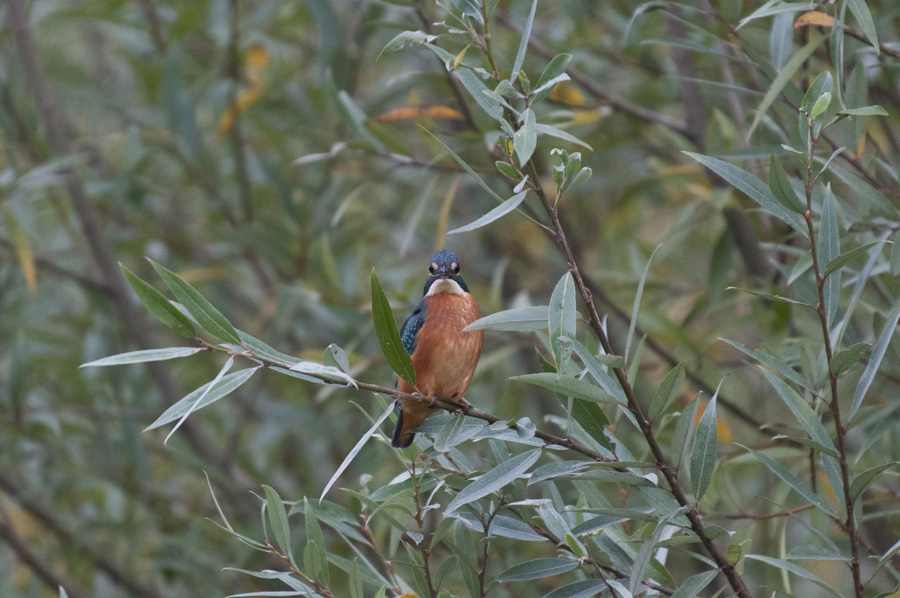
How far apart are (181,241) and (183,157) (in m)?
0.72

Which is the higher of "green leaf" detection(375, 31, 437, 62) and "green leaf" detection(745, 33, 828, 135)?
"green leaf" detection(375, 31, 437, 62)

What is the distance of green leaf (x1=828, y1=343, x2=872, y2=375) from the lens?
160cm

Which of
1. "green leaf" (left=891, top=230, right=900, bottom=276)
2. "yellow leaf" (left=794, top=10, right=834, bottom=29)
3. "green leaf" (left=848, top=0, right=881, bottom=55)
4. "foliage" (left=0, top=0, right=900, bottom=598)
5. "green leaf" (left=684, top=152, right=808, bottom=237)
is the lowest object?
"foliage" (left=0, top=0, right=900, bottom=598)

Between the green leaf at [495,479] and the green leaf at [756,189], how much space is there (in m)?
0.62

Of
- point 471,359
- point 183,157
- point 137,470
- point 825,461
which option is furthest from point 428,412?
point 183,157

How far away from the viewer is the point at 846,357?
161 centimetres

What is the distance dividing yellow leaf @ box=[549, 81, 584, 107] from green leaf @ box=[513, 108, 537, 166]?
1905mm

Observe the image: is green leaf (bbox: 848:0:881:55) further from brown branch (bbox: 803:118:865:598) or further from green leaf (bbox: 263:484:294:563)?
green leaf (bbox: 263:484:294:563)

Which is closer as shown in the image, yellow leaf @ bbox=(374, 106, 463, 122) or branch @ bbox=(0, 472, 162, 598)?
yellow leaf @ bbox=(374, 106, 463, 122)

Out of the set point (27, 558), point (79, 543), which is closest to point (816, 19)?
point (27, 558)

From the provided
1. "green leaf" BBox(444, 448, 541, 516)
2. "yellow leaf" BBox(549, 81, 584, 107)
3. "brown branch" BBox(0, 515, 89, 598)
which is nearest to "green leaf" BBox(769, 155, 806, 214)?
"green leaf" BBox(444, 448, 541, 516)

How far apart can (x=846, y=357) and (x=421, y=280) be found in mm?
2501

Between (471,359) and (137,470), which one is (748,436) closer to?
(471,359)

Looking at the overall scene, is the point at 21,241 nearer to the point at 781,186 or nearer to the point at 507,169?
the point at 507,169
